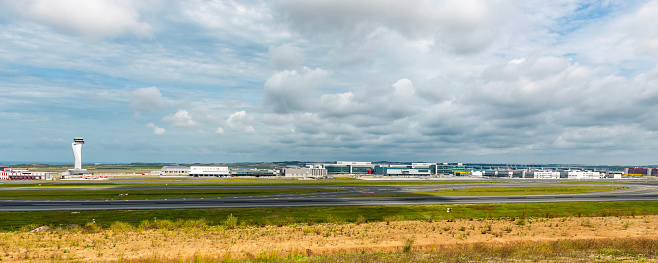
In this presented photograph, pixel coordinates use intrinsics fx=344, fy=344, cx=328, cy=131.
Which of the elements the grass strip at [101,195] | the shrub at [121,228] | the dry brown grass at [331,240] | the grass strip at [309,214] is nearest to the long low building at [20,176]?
the grass strip at [101,195]

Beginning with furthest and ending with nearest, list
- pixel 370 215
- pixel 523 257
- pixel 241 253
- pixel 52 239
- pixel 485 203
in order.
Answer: pixel 485 203 → pixel 370 215 → pixel 52 239 → pixel 241 253 → pixel 523 257

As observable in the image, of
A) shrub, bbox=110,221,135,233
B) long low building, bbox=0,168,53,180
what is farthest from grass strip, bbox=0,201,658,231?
long low building, bbox=0,168,53,180

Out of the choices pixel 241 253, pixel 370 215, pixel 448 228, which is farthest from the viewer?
pixel 370 215

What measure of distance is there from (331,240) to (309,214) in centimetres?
1760

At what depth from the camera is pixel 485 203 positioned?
2462 inches

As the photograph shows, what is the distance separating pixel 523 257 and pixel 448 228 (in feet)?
48.0

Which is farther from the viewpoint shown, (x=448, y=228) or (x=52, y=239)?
(x=448, y=228)

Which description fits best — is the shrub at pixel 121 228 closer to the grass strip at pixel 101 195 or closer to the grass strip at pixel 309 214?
the grass strip at pixel 309 214

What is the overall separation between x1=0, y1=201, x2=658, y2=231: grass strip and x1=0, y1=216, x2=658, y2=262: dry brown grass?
4411mm

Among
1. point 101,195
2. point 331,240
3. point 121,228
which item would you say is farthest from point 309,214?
point 101,195

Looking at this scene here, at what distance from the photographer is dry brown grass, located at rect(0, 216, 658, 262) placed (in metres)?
25.5

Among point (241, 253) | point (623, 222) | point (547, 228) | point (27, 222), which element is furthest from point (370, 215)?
point (27, 222)

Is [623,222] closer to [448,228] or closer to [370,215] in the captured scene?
[448,228]

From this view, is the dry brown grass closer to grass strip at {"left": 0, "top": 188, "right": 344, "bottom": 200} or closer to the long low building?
grass strip at {"left": 0, "top": 188, "right": 344, "bottom": 200}
